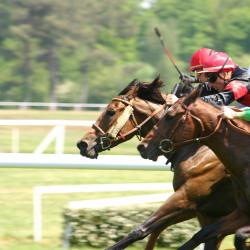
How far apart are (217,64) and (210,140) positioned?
34.1 inches

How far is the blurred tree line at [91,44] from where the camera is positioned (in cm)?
5575

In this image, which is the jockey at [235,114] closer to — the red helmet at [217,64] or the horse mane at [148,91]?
the red helmet at [217,64]

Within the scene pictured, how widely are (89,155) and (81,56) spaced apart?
55.3 meters

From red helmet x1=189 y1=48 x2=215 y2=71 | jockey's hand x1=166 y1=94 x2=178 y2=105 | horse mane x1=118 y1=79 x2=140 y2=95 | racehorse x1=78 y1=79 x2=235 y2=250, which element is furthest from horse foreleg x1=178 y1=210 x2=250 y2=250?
horse mane x1=118 y1=79 x2=140 y2=95

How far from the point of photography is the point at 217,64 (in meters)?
6.13

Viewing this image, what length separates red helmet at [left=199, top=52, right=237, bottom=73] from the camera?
20.0 feet

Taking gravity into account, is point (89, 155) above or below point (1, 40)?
above

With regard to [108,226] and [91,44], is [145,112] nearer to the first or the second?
[108,226]

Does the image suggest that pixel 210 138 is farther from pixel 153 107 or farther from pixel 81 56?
pixel 81 56

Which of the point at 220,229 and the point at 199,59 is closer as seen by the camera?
the point at 220,229

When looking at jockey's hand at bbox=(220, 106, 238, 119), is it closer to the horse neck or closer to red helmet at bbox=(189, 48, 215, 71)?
red helmet at bbox=(189, 48, 215, 71)

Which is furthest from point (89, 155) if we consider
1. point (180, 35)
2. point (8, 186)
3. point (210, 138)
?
point (180, 35)

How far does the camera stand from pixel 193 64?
625 centimetres

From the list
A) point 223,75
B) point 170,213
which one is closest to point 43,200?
point 170,213
